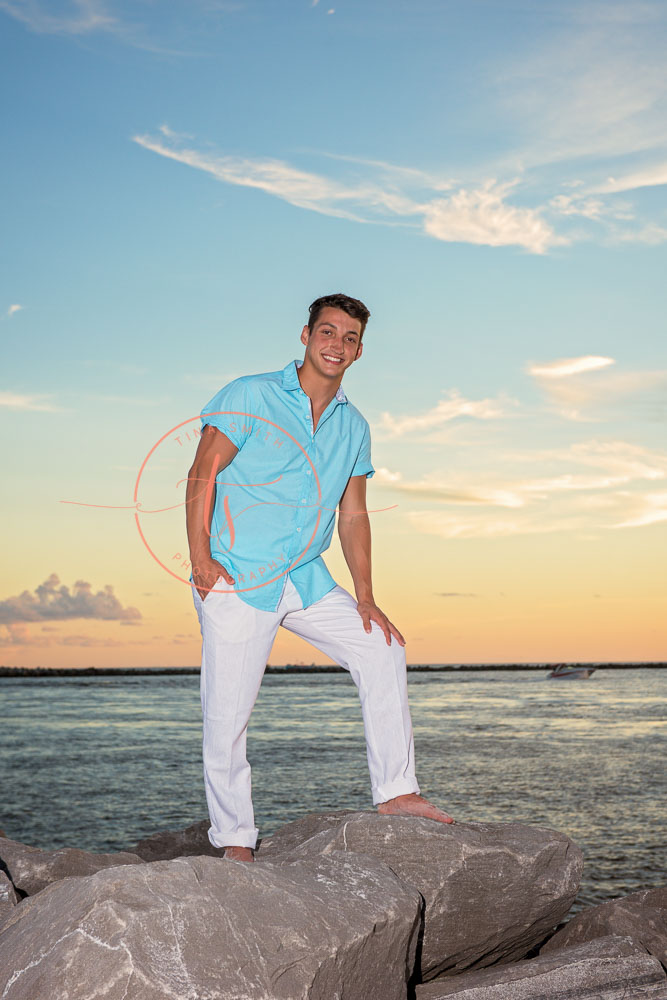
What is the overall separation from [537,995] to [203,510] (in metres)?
2.52

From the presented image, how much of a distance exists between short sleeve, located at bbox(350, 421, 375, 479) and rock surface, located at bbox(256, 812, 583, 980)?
1803mm

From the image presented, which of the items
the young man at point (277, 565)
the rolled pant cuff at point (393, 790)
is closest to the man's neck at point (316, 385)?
the young man at point (277, 565)

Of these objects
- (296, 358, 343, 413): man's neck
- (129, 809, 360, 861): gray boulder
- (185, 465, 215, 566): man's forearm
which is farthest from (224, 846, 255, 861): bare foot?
(296, 358, 343, 413): man's neck

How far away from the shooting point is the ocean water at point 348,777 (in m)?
12.4

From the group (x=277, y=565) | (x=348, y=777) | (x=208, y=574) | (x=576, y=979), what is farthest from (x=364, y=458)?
(x=348, y=777)

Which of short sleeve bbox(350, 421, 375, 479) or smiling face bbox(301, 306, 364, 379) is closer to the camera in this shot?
smiling face bbox(301, 306, 364, 379)

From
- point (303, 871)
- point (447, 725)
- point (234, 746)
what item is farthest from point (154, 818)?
point (447, 725)

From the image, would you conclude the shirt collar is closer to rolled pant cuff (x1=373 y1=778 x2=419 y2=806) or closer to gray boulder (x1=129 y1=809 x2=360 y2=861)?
rolled pant cuff (x1=373 y1=778 x2=419 y2=806)

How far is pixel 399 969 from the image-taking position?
3.52 meters

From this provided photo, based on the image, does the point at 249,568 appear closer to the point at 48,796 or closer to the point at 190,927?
the point at 190,927

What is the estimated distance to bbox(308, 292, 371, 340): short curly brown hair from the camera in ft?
15.6

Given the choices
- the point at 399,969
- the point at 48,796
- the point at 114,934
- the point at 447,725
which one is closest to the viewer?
the point at 114,934

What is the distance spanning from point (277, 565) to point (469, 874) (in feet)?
5.68

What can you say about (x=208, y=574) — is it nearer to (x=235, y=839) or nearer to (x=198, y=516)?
(x=198, y=516)
